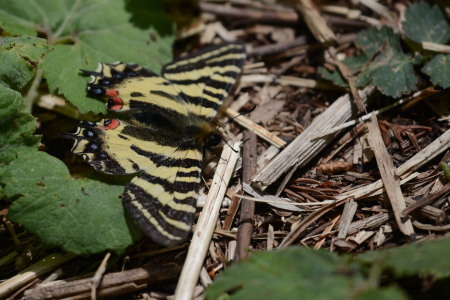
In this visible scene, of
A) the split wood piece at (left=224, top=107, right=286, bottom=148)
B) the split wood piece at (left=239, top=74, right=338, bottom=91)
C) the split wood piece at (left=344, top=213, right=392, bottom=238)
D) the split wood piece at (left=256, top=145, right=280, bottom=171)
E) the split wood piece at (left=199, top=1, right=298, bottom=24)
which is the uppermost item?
the split wood piece at (left=199, top=1, right=298, bottom=24)

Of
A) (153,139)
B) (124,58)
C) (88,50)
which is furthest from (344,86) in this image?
(88,50)

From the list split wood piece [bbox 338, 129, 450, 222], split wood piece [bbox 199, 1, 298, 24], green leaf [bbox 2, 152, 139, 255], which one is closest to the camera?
green leaf [bbox 2, 152, 139, 255]

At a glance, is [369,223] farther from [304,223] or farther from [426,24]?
[426,24]

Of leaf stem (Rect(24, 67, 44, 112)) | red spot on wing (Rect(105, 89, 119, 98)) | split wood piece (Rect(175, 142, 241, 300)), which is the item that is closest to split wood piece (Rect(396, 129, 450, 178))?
split wood piece (Rect(175, 142, 241, 300))

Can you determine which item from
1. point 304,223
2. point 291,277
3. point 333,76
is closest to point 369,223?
point 304,223

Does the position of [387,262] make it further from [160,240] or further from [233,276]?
[160,240]

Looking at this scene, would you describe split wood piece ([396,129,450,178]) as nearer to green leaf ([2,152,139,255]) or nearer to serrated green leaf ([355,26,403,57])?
serrated green leaf ([355,26,403,57])
